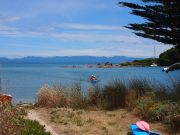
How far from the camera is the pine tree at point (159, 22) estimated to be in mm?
15906

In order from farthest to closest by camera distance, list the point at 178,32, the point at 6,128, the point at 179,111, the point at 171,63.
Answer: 1. the point at 171,63
2. the point at 178,32
3. the point at 179,111
4. the point at 6,128

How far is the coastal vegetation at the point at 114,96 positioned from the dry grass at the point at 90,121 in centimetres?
37

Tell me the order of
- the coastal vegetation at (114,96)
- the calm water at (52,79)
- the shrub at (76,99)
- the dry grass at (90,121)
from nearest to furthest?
the dry grass at (90,121)
the coastal vegetation at (114,96)
the shrub at (76,99)
the calm water at (52,79)

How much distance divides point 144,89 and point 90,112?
6.61 feet

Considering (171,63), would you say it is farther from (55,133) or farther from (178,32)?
(55,133)

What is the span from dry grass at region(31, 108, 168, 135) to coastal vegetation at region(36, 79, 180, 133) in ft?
1.21

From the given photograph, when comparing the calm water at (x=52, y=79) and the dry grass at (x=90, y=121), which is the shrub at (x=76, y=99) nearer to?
the calm water at (x=52, y=79)

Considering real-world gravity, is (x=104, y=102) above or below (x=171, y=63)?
below

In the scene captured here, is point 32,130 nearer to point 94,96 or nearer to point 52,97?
point 52,97

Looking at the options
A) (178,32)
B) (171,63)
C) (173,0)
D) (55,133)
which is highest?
(173,0)

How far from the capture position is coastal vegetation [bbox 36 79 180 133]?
1392 cm

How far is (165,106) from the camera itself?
1233 centimetres

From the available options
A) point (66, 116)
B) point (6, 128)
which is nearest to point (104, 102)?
point (66, 116)

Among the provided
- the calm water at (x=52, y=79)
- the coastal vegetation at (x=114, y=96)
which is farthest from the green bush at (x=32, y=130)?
the coastal vegetation at (x=114, y=96)
